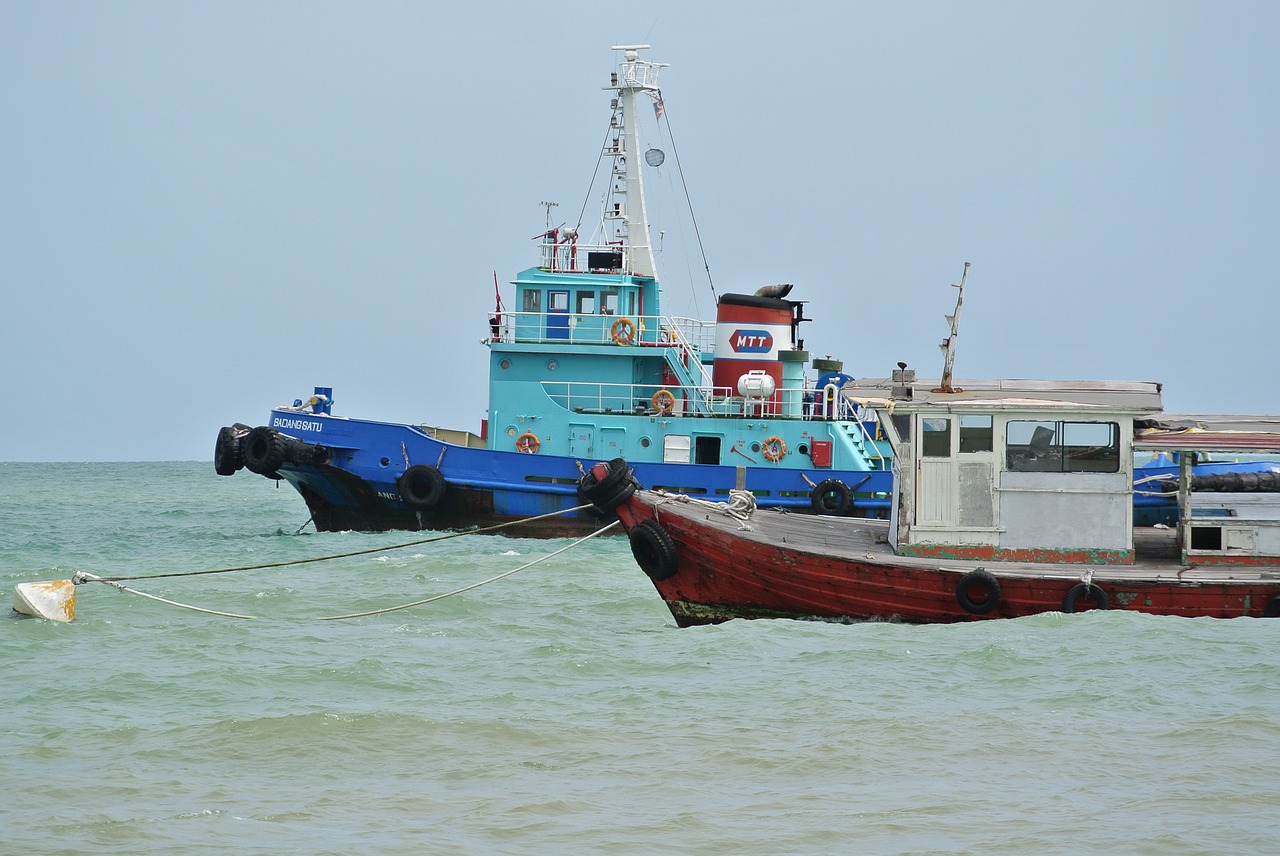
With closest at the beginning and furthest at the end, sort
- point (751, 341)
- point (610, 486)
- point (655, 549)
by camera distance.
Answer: point (655, 549) → point (610, 486) → point (751, 341)

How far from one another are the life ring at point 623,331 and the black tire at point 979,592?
11.7m

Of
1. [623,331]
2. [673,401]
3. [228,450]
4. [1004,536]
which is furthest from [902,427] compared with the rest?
[228,450]

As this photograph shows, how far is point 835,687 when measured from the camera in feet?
35.5

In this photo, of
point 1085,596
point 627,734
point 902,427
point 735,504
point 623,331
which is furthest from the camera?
point 623,331

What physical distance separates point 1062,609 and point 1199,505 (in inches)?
74.6

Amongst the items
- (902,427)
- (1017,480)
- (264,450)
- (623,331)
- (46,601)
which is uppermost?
(623,331)

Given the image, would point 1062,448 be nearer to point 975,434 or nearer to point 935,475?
point 975,434

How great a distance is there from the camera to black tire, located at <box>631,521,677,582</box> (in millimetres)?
13109

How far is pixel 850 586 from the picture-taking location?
41.1ft

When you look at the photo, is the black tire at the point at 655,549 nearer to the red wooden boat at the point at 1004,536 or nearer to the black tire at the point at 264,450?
the red wooden boat at the point at 1004,536

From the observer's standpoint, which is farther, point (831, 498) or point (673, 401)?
point (673, 401)

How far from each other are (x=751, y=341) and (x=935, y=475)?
1040 cm

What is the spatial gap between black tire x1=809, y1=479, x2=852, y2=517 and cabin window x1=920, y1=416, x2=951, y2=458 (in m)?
8.96

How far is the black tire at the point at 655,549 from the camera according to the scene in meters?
13.1
